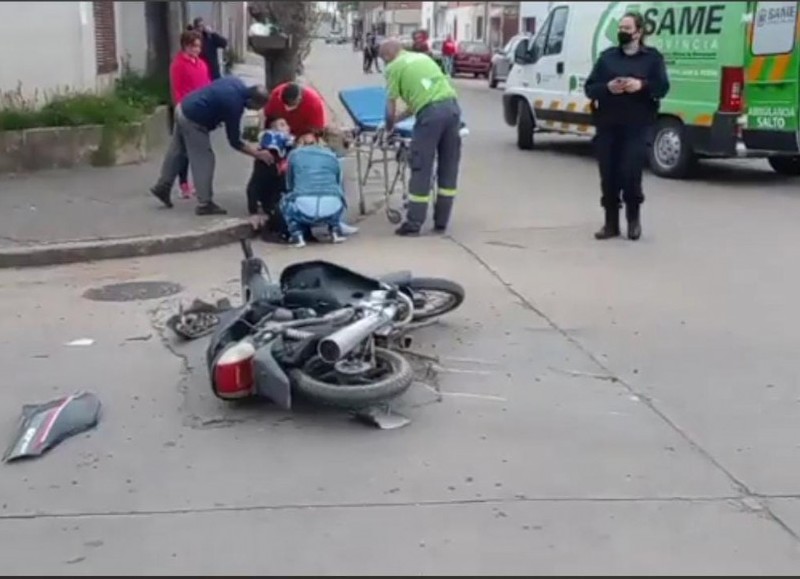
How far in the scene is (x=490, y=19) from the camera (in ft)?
126

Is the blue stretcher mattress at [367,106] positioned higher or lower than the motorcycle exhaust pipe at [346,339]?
higher

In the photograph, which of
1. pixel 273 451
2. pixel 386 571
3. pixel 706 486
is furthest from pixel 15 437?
pixel 706 486

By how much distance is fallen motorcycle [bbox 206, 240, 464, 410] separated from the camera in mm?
5332

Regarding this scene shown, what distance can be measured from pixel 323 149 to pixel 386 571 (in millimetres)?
6288

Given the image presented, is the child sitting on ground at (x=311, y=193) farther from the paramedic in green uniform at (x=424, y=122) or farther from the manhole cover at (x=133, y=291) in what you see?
Result: the manhole cover at (x=133, y=291)

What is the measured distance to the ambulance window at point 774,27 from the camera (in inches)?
496

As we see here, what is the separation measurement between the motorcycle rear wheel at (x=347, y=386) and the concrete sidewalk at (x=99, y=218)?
4258mm

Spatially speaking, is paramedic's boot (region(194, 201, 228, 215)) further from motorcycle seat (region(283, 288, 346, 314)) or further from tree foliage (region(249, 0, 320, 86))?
tree foliage (region(249, 0, 320, 86))

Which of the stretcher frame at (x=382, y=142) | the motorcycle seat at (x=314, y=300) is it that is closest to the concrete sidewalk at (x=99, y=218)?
the stretcher frame at (x=382, y=142)

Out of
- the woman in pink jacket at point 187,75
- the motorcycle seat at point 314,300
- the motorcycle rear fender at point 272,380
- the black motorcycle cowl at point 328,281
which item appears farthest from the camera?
the woman in pink jacket at point 187,75

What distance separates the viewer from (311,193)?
970cm

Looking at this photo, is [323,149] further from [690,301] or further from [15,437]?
[15,437]

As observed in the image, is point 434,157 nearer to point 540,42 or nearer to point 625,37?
point 625,37

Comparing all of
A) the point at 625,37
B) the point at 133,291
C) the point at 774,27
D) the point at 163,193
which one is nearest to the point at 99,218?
the point at 163,193
